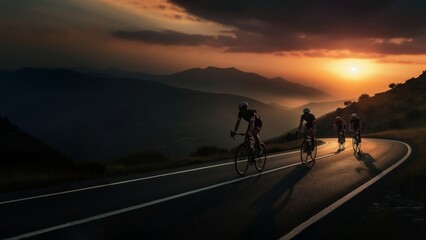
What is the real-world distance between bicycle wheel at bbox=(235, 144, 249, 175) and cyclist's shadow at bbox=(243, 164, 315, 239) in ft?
4.41

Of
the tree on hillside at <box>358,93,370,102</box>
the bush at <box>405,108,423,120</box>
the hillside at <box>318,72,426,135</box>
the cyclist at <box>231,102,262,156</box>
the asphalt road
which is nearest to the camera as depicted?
the asphalt road

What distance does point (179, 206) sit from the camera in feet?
26.3

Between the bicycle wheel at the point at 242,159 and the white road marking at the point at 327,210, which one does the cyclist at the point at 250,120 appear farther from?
the white road marking at the point at 327,210

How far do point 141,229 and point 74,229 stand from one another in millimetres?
975

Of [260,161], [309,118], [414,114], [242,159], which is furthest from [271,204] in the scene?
[414,114]

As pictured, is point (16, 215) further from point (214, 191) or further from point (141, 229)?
point (214, 191)

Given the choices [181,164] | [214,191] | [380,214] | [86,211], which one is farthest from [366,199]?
[181,164]

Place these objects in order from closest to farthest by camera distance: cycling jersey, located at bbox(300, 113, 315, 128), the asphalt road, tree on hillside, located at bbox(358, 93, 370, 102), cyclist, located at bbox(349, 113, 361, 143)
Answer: the asphalt road
cycling jersey, located at bbox(300, 113, 315, 128)
cyclist, located at bbox(349, 113, 361, 143)
tree on hillside, located at bbox(358, 93, 370, 102)

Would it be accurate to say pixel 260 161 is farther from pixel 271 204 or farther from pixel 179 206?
pixel 179 206

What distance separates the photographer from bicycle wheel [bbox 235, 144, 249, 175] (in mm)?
12836

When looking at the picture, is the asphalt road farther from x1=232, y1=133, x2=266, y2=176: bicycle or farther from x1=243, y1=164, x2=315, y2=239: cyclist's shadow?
x1=232, y1=133, x2=266, y2=176: bicycle

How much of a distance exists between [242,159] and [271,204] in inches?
183

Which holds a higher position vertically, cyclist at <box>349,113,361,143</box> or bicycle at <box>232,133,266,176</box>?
cyclist at <box>349,113,361,143</box>

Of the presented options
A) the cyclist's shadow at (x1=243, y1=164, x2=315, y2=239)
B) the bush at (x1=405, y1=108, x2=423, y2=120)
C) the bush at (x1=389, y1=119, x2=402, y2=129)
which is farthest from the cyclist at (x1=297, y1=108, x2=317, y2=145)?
the bush at (x1=405, y1=108, x2=423, y2=120)
